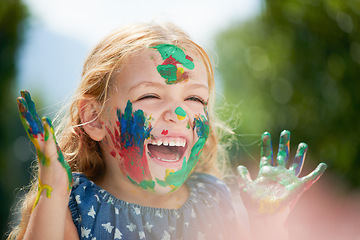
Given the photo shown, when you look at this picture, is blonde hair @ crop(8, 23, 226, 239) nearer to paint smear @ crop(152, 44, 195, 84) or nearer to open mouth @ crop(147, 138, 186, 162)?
paint smear @ crop(152, 44, 195, 84)

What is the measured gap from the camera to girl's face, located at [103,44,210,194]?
190 cm

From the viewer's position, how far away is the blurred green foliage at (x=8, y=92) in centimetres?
562

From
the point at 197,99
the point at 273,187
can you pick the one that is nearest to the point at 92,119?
the point at 197,99

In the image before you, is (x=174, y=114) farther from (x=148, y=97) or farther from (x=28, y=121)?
(x=28, y=121)

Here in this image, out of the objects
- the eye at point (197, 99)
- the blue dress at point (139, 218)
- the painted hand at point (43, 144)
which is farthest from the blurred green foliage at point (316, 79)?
the painted hand at point (43, 144)

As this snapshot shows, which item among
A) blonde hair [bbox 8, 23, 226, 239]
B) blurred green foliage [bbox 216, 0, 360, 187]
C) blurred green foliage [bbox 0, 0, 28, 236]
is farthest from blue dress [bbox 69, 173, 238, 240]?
blurred green foliage [bbox 0, 0, 28, 236]

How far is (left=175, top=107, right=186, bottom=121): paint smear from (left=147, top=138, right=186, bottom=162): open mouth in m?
0.11

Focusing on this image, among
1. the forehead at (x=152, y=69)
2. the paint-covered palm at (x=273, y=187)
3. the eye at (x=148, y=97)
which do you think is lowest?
the paint-covered palm at (x=273, y=187)

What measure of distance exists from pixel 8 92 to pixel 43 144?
15.7 ft

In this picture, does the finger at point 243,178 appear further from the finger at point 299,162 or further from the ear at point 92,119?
the ear at point 92,119

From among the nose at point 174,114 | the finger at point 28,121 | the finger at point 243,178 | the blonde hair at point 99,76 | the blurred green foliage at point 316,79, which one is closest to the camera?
the finger at point 28,121

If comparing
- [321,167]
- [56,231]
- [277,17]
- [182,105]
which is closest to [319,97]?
[277,17]

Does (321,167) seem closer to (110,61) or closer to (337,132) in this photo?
(110,61)

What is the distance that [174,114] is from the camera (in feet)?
6.20
